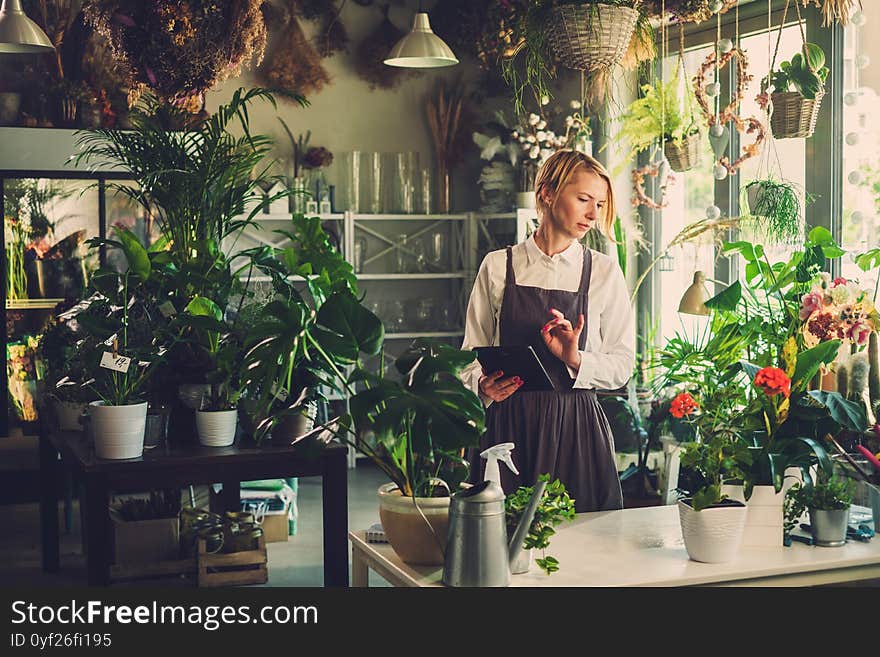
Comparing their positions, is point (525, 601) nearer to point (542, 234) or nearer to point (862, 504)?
point (862, 504)

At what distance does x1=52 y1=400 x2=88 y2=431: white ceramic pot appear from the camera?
13.5ft

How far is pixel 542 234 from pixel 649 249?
3147 millimetres

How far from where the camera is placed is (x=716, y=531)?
2.25 meters

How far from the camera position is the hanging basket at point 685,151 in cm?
484

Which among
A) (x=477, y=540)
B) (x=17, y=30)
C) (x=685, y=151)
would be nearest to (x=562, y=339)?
(x=477, y=540)

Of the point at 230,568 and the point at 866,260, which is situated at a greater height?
the point at 866,260

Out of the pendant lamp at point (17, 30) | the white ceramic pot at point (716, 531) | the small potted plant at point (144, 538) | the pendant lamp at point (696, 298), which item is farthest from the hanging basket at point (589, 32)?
the pendant lamp at point (17, 30)

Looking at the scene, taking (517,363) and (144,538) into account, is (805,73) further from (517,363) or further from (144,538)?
(144,538)

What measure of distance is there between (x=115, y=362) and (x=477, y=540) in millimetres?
1757

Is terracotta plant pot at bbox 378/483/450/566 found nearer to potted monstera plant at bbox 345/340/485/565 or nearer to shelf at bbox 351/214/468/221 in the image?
potted monstera plant at bbox 345/340/485/565

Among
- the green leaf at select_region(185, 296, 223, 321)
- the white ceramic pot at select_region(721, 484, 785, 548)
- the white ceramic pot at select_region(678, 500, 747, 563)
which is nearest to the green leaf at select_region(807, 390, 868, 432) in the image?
the white ceramic pot at select_region(721, 484, 785, 548)

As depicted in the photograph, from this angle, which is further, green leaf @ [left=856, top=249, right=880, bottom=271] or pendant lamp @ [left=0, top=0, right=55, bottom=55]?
pendant lamp @ [left=0, top=0, right=55, bottom=55]

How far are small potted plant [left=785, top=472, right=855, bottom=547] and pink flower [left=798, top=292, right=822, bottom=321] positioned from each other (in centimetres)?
42

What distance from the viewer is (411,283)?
7680 millimetres
